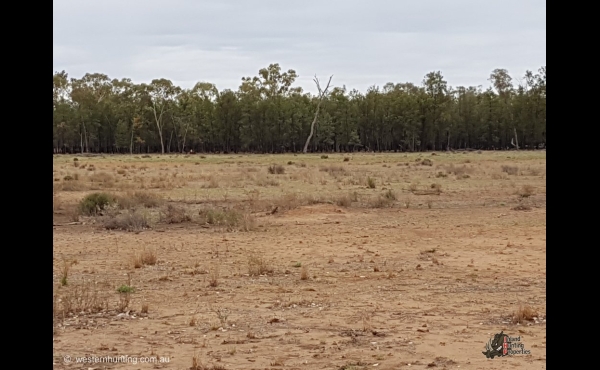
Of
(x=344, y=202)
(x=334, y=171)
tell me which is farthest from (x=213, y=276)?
(x=334, y=171)

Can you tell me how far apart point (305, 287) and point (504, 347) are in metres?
3.80

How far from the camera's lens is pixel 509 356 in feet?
19.8

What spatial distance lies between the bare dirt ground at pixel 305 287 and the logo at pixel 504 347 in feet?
0.31

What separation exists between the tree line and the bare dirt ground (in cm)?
6380

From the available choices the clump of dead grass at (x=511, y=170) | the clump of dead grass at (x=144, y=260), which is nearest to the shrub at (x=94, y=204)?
the clump of dead grass at (x=144, y=260)

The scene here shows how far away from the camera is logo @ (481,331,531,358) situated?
6.11m

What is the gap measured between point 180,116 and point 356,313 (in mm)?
84645

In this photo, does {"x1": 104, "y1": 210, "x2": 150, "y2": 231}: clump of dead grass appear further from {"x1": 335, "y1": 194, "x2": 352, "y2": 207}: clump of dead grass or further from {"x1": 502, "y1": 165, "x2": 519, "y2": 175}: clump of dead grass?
{"x1": 502, "y1": 165, "x2": 519, "y2": 175}: clump of dead grass

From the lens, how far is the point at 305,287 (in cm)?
954

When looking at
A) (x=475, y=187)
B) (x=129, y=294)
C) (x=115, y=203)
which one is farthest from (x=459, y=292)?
(x=475, y=187)

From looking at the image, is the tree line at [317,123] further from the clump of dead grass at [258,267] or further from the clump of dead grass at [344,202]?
the clump of dead grass at [258,267]

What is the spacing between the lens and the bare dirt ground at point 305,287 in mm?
6277

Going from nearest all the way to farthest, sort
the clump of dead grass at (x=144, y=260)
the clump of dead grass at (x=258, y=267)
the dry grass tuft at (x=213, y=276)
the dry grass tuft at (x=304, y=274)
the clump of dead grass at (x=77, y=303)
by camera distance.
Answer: the clump of dead grass at (x=77, y=303)
the dry grass tuft at (x=213, y=276)
the dry grass tuft at (x=304, y=274)
the clump of dead grass at (x=258, y=267)
the clump of dead grass at (x=144, y=260)
